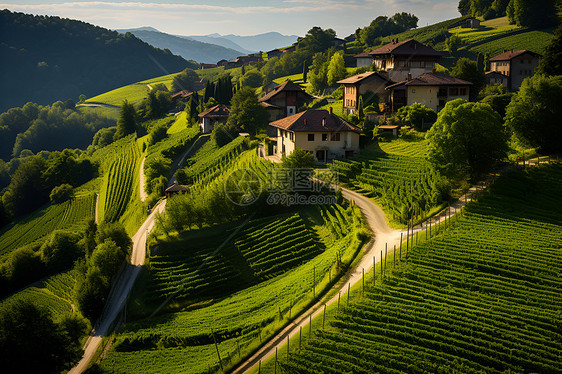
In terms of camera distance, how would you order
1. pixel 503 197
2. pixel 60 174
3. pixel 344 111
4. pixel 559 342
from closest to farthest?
pixel 559 342
pixel 503 197
pixel 344 111
pixel 60 174

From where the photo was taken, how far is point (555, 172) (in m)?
40.2

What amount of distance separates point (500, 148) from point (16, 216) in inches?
3839

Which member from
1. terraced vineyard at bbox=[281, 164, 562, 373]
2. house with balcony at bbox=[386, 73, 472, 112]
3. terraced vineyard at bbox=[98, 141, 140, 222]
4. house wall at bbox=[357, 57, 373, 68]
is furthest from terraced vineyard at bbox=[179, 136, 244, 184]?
terraced vineyard at bbox=[281, 164, 562, 373]

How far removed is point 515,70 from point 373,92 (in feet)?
107

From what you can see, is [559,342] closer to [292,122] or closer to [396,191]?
[396,191]

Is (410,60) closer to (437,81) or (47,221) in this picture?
(437,81)

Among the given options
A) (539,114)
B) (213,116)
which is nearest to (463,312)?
(539,114)

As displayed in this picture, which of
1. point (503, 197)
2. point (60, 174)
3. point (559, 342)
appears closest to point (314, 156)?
point (503, 197)

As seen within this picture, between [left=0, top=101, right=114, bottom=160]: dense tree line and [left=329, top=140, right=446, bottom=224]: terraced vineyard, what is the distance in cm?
13906

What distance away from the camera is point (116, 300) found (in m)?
45.5

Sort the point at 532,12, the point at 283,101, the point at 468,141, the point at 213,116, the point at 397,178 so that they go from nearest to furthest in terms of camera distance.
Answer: the point at 468,141, the point at 397,178, the point at 283,101, the point at 213,116, the point at 532,12

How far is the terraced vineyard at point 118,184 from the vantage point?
76062 millimetres

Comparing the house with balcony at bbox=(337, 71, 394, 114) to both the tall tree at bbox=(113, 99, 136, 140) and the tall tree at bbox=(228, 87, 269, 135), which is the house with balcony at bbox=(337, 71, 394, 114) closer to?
the tall tree at bbox=(228, 87, 269, 135)

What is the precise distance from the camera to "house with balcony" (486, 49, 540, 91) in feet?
268
